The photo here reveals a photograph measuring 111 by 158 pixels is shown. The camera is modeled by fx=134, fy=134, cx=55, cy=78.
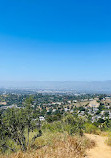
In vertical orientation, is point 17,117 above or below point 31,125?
above

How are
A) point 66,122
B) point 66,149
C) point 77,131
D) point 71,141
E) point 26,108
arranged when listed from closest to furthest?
point 66,149 → point 71,141 → point 26,108 → point 77,131 → point 66,122

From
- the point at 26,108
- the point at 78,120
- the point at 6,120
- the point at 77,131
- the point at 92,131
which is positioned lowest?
the point at 92,131

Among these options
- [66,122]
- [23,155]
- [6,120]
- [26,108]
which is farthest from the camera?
[66,122]

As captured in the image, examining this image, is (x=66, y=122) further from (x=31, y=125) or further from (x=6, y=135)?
(x=6, y=135)

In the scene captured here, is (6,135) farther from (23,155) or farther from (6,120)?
(23,155)

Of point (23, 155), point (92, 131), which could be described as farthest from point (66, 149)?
point (92, 131)

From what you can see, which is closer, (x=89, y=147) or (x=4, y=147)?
(x=4, y=147)

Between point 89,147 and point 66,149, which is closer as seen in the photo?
point 66,149

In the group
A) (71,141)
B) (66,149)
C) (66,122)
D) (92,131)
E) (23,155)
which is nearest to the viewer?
(23,155)

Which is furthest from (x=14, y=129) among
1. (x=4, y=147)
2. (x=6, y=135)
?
(x=4, y=147)
